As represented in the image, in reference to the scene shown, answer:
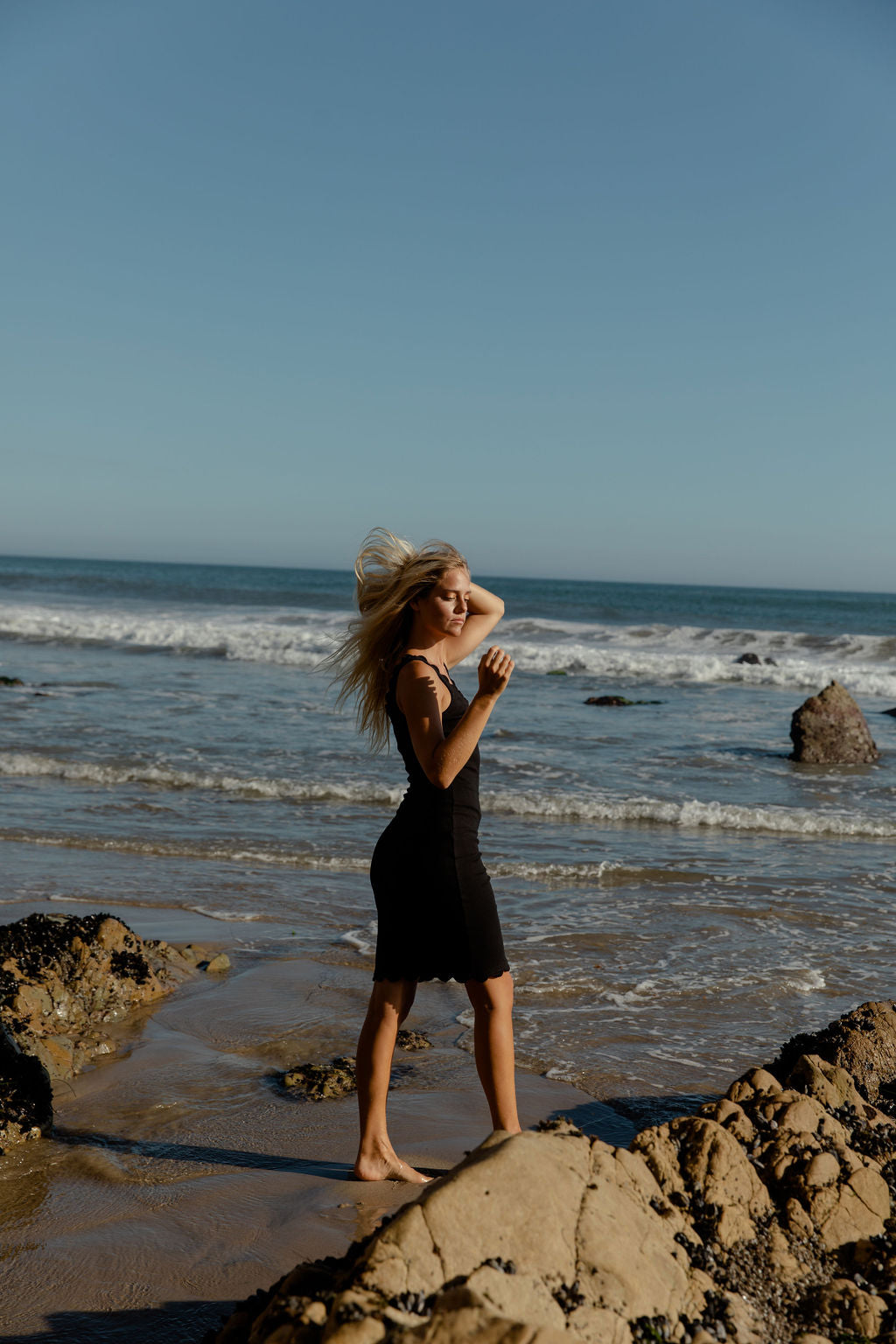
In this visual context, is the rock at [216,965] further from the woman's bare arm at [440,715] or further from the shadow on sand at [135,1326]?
the shadow on sand at [135,1326]

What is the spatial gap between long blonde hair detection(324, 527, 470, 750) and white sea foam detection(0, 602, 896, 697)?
58.1ft

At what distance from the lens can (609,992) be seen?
5.45 meters

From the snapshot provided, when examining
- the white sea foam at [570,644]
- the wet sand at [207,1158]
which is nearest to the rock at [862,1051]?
the wet sand at [207,1158]

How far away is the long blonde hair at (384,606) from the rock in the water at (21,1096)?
5.77ft

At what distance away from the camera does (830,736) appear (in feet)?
42.9

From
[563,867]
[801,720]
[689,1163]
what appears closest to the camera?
[689,1163]

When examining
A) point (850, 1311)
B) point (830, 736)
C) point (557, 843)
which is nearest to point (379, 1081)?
point (850, 1311)

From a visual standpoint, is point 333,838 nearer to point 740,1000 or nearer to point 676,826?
point 676,826

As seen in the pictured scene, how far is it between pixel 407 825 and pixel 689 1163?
1284 mm

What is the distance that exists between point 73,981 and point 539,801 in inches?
227

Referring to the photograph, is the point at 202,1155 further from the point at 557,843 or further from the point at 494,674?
the point at 557,843

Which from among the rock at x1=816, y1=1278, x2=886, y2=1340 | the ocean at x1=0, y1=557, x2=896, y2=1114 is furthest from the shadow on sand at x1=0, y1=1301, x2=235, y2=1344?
the ocean at x1=0, y1=557, x2=896, y2=1114

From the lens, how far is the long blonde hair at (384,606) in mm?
3516

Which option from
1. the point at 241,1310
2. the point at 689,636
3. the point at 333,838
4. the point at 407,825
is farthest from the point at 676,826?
the point at 689,636
